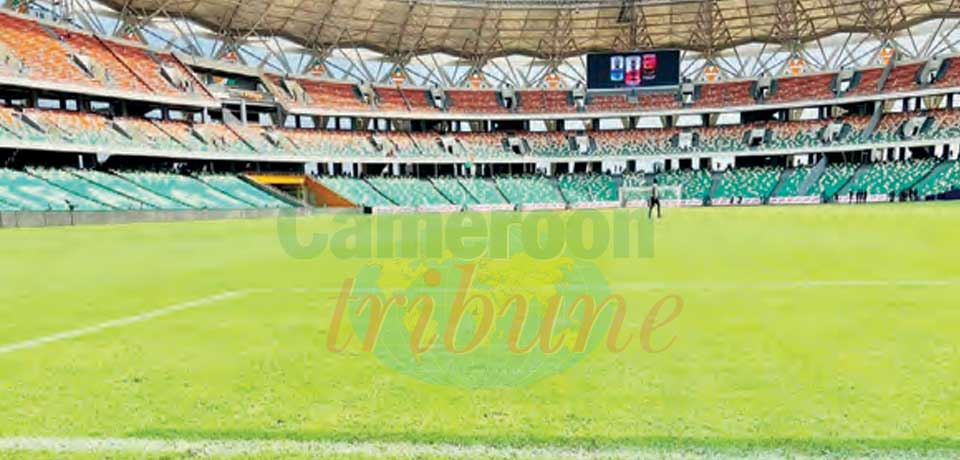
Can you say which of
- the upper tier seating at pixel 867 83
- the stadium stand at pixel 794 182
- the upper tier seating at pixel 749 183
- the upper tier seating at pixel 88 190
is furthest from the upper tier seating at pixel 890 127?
the upper tier seating at pixel 88 190

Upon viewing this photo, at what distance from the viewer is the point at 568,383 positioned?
9.70 feet

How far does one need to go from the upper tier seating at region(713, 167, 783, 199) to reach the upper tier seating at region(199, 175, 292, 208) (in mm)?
39502

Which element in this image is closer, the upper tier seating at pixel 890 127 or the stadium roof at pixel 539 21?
the stadium roof at pixel 539 21

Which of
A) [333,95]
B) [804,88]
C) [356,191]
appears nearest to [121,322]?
[356,191]

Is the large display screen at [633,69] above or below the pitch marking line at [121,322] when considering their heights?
above

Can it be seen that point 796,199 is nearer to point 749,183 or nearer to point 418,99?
point 749,183

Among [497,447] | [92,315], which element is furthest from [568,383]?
[92,315]

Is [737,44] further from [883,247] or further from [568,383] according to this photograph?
[568,383]

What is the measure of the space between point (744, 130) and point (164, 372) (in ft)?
206

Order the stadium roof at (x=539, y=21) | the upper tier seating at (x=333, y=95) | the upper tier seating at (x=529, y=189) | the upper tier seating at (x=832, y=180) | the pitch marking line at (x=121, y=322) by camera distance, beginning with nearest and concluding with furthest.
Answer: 1. the pitch marking line at (x=121, y=322)
2. the stadium roof at (x=539, y=21)
3. the upper tier seating at (x=832, y=180)
4. the upper tier seating at (x=333, y=95)
5. the upper tier seating at (x=529, y=189)

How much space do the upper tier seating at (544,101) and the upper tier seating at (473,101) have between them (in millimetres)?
2458

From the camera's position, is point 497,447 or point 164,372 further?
point 164,372

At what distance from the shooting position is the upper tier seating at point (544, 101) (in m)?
61.7

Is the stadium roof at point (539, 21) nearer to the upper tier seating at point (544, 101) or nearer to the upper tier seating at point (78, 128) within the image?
the upper tier seating at point (544, 101)
